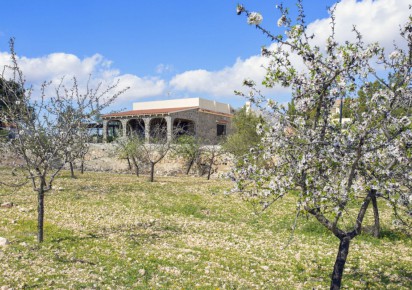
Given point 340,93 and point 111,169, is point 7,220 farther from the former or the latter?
point 111,169

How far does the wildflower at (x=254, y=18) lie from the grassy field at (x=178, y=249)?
4.79 meters

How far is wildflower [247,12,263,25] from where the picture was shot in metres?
7.86

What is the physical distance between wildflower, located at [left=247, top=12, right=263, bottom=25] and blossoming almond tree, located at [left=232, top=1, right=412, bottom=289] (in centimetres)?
2

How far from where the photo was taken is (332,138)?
8562 millimetres

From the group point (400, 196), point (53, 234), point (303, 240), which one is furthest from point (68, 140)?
point (400, 196)

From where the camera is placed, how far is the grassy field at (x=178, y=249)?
10.7 m

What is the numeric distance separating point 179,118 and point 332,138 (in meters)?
51.7

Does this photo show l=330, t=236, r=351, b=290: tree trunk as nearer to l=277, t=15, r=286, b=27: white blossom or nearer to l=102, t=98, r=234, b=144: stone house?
l=277, t=15, r=286, b=27: white blossom

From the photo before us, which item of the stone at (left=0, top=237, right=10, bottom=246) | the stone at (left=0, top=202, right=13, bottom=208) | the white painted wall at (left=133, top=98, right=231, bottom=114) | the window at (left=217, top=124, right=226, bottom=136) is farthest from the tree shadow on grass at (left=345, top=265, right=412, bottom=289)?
the white painted wall at (left=133, top=98, right=231, bottom=114)

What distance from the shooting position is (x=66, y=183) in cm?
2931

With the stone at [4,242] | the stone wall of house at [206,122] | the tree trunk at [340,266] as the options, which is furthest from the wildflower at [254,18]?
the stone wall of house at [206,122]

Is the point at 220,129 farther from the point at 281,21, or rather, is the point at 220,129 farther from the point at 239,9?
the point at 239,9

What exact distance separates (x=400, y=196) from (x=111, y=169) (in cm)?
4523

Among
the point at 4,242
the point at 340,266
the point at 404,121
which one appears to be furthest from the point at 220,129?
the point at 404,121
